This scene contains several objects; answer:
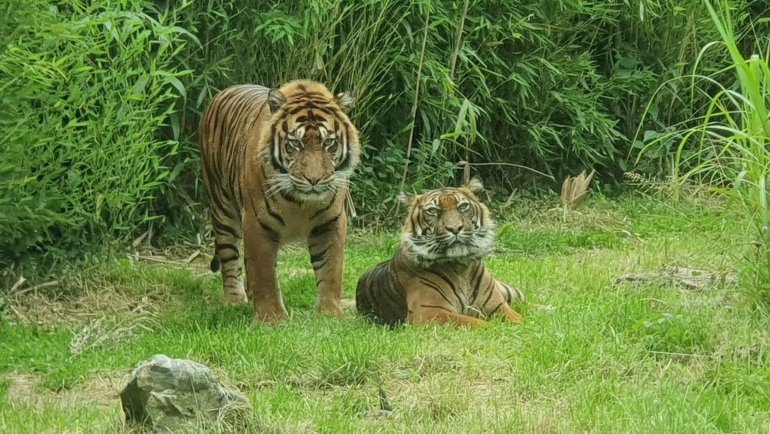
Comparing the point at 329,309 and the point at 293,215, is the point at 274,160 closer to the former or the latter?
the point at 293,215

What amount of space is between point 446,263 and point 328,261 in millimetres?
798

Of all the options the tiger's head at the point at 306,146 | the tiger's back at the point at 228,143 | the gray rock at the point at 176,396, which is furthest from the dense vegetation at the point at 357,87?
the gray rock at the point at 176,396

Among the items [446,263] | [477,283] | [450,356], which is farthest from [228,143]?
[450,356]

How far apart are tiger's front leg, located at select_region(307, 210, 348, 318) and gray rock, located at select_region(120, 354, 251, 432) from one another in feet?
8.52

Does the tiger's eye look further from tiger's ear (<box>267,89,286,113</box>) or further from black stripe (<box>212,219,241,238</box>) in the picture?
black stripe (<box>212,219,241,238</box>)

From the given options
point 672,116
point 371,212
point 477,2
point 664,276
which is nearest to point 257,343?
point 664,276

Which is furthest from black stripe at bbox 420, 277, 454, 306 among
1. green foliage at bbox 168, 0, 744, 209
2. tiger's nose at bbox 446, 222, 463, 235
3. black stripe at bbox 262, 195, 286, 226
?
green foliage at bbox 168, 0, 744, 209

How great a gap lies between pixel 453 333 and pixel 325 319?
97 centimetres

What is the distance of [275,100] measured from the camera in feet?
22.5

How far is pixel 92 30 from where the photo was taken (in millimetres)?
7141

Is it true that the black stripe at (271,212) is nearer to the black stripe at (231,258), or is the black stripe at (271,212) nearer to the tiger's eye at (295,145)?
the tiger's eye at (295,145)

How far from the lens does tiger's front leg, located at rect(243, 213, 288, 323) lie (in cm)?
670

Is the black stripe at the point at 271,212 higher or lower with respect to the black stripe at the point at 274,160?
lower

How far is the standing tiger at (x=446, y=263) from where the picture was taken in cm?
621
